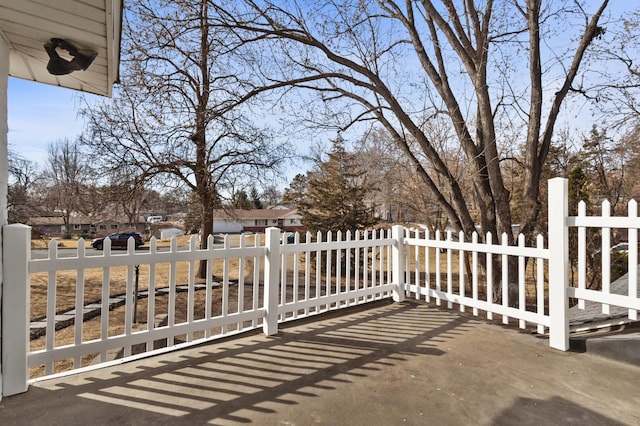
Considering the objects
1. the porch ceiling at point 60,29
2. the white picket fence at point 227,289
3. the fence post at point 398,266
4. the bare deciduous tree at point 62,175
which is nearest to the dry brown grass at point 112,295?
the white picket fence at point 227,289

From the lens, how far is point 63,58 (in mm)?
2645

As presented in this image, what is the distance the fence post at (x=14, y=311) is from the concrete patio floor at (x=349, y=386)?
0.47 feet

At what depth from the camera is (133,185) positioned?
35.7 feet

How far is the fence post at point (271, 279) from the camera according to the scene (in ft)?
12.1

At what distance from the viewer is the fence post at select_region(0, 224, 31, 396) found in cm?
234

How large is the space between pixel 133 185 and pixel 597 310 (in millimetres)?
11770

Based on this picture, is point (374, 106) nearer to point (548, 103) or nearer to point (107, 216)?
point (548, 103)

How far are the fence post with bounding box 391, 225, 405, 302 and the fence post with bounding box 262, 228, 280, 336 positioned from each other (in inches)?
84.4

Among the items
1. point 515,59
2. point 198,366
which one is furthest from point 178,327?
point 515,59

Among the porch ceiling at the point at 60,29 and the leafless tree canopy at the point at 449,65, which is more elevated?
the leafless tree canopy at the point at 449,65

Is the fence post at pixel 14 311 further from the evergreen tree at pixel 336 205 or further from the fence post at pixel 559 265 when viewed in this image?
the evergreen tree at pixel 336 205

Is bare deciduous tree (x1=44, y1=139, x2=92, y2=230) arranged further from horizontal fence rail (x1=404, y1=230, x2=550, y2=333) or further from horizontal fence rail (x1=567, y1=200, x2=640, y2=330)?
horizontal fence rail (x1=567, y1=200, x2=640, y2=330)

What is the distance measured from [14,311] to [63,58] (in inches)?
76.1

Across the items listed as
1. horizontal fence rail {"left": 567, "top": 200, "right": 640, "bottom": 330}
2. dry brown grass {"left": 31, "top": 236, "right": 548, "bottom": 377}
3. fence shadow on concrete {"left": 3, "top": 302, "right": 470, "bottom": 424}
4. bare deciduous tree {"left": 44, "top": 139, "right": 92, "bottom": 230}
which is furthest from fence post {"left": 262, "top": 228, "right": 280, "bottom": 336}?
bare deciduous tree {"left": 44, "top": 139, "right": 92, "bottom": 230}
